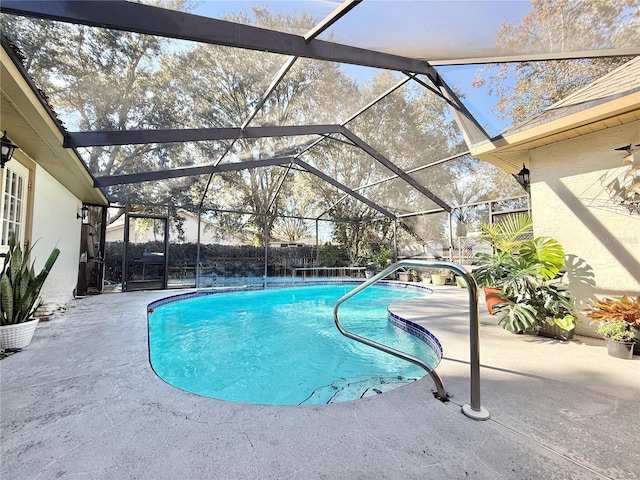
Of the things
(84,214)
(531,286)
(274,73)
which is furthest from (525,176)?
(84,214)

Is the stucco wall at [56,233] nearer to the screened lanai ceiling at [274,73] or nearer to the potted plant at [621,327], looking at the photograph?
the screened lanai ceiling at [274,73]

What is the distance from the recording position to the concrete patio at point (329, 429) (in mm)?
1297

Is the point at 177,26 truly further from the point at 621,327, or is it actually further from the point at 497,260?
the point at 621,327

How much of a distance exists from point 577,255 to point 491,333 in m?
1.44

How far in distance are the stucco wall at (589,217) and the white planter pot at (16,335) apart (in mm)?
6384

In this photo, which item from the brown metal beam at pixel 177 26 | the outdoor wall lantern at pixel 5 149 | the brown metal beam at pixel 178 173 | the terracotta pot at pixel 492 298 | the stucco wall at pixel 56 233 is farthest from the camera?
the brown metal beam at pixel 178 173

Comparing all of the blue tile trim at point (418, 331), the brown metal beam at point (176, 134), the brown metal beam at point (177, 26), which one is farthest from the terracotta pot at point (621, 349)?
the brown metal beam at point (176, 134)

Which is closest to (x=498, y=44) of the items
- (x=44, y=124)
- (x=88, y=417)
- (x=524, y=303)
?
(x=524, y=303)

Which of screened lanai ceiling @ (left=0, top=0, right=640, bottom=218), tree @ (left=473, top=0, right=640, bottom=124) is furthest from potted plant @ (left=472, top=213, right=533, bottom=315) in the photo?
tree @ (left=473, top=0, right=640, bottom=124)

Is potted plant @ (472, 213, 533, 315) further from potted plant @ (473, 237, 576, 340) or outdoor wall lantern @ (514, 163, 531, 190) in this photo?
outdoor wall lantern @ (514, 163, 531, 190)

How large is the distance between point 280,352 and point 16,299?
3.09 metres

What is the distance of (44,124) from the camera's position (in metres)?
3.45

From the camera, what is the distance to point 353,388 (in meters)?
2.99

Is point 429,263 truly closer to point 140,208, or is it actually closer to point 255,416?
point 255,416
